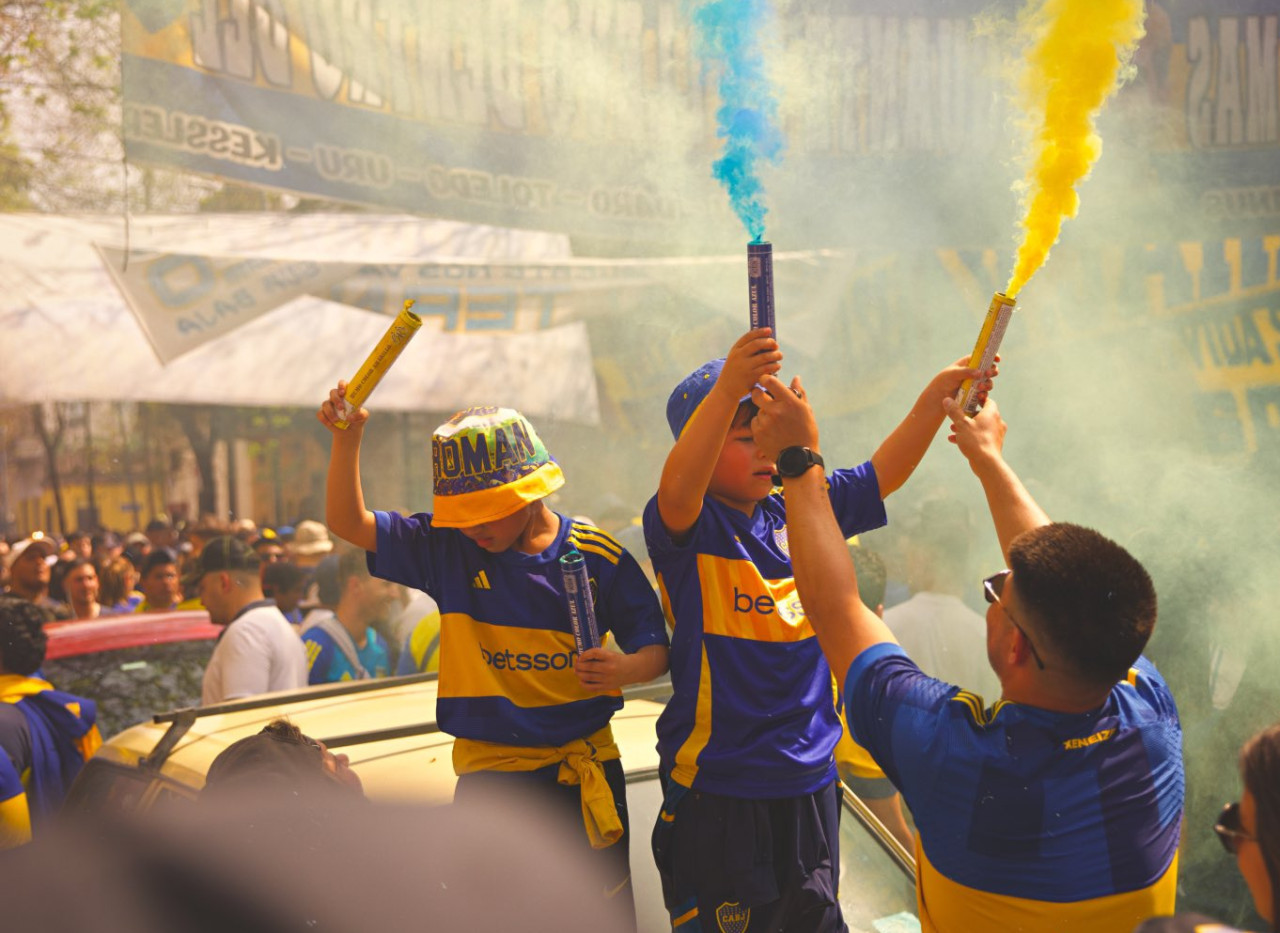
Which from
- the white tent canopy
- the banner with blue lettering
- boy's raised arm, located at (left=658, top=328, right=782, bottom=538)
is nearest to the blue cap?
boy's raised arm, located at (left=658, top=328, right=782, bottom=538)

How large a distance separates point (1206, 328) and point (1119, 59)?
5.81 m

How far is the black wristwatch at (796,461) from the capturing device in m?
1.74

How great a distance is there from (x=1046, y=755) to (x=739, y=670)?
72 cm

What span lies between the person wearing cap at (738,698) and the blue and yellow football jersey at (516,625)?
15 centimetres

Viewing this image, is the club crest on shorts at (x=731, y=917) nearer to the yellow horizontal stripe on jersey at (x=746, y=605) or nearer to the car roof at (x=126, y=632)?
the yellow horizontal stripe on jersey at (x=746, y=605)

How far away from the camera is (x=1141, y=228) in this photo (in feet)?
24.1

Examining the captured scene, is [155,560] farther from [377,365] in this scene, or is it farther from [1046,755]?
[1046,755]

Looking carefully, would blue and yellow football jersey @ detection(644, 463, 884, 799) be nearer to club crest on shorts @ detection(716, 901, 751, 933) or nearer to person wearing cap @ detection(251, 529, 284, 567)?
club crest on shorts @ detection(716, 901, 751, 933)

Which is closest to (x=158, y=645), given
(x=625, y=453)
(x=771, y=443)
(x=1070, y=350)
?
(x=625, y=453)

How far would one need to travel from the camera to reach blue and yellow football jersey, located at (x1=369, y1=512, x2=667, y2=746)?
2268 mm

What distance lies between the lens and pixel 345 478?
2.37 m

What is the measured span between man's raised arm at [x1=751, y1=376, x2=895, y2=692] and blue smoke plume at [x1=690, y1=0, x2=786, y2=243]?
0.41 metres

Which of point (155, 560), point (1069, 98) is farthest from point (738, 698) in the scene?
point (155, 560)

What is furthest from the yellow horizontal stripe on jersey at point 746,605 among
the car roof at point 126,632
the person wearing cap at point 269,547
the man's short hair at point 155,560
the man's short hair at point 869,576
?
the person wearing cap at point 269,547
